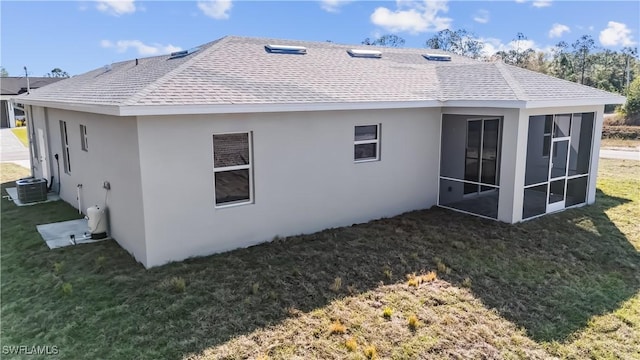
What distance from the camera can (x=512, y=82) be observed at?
10531 mm

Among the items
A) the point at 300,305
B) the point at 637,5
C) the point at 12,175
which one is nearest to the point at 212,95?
the point at 300,305

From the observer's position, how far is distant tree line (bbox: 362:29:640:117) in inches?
2216

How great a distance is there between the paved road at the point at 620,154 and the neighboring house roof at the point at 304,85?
12.8 metres

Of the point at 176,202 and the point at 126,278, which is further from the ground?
the point at 176,202

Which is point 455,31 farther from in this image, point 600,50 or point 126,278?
point 126,278

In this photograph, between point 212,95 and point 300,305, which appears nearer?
point 300,305

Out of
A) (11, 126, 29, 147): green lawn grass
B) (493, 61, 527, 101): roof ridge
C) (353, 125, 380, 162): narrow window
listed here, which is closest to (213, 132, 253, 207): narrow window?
(353, 125, 380, 162): narrow window

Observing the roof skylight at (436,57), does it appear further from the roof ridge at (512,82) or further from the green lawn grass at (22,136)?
the green lawn grass at (22,136)

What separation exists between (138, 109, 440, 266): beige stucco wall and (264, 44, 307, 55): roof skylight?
11.4 ft

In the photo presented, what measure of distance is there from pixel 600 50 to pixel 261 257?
75.1 m

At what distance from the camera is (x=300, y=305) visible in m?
6.24

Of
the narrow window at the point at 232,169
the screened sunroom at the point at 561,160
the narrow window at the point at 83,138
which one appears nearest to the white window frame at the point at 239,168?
the narrow window at the point at 232,169

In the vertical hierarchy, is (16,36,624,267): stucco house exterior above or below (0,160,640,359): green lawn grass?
above

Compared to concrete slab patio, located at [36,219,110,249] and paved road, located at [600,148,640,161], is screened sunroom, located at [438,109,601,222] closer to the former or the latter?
concrete slab patio, located at [36,219,110,249]
